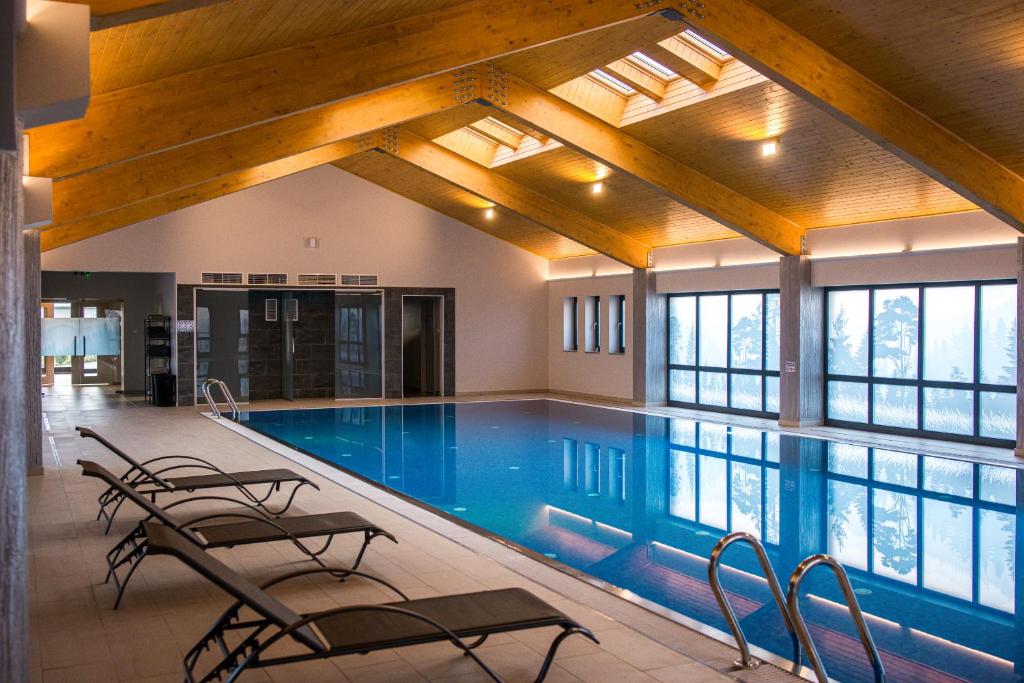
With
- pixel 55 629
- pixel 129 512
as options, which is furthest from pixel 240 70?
pixel 55 629

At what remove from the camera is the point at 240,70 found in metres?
8.42

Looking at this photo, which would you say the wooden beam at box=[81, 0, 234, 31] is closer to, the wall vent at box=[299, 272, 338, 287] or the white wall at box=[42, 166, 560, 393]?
the white wall at box=[42, 166, 560, 393]

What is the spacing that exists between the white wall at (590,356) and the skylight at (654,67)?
775 cm

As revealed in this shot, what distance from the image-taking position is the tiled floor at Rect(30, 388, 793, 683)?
4.29 metres

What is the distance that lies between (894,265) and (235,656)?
11.9 metres

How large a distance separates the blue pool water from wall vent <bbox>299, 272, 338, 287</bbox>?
4497 millimetres

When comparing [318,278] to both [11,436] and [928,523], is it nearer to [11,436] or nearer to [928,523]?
[928,523]

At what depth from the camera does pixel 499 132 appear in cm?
1577

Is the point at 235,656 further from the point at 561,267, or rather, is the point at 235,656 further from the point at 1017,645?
the point at 561,267

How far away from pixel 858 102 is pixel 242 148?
6.97m

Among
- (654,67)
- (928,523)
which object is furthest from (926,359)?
(654,67)

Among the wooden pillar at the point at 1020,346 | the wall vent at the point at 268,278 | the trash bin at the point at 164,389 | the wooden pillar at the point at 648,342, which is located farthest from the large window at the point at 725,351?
the trash bin at the point at 164,389

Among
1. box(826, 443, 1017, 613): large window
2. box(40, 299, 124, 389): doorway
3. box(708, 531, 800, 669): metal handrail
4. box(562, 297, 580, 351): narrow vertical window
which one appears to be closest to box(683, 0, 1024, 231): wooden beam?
box(826, 443, 1017, 613): large window

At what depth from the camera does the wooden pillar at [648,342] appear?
1838 centimetres
